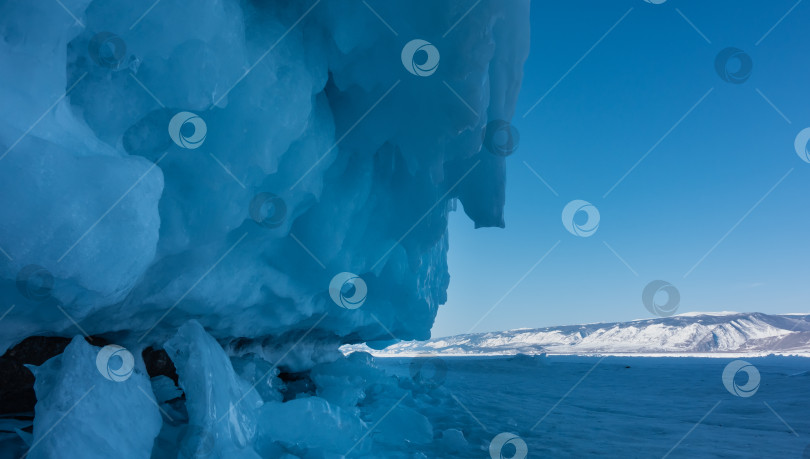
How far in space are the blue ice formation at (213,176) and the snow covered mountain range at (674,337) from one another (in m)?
58.2

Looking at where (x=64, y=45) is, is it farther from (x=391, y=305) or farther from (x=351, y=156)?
(x=391, y=305)

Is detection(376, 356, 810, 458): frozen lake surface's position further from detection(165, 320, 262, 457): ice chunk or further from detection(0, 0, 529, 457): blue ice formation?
detection(165, 320, 262, 457): ice chunk

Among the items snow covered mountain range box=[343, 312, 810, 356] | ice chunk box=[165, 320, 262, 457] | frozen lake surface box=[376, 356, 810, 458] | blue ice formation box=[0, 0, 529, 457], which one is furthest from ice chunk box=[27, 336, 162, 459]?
snow covered mountain range box=[343, 312, 810, 356]

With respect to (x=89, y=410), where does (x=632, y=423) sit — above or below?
above

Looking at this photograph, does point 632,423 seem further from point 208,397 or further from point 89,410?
point 89,410

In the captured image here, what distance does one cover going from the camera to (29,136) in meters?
1.56

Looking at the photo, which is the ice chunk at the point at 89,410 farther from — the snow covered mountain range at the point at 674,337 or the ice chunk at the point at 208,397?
the snow covered mountain range at the point at 674,337

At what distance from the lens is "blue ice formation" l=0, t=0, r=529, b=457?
5.70 feet

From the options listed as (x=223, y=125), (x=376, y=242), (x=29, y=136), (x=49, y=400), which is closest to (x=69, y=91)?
(x=29, y=136)

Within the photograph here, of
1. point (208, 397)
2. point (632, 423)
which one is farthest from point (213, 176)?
point (632, 423)

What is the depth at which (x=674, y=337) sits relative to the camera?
65.4 metres

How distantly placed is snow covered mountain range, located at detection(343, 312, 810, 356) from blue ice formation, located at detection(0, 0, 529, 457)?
58.2m

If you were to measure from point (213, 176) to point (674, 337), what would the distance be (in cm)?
7819

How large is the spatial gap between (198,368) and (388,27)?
3123mm
